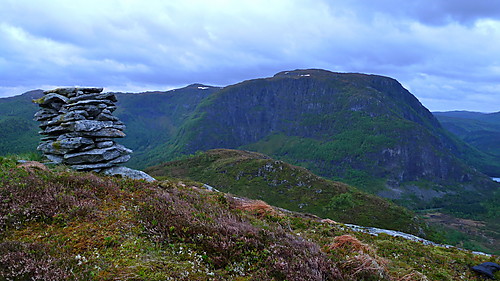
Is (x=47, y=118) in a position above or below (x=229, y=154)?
above

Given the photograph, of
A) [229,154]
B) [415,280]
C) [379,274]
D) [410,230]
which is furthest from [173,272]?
[229,154]

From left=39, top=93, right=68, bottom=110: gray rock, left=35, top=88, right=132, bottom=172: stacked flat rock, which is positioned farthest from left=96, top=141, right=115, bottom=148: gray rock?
left=39, top=93, right=68, bottom=110: gray rock

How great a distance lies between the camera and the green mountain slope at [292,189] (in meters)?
93.3

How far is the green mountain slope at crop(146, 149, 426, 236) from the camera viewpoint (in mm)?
93312

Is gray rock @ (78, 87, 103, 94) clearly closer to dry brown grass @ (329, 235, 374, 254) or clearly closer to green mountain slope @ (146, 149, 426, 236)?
dry brown grass @ (329, 235, 374, 254)

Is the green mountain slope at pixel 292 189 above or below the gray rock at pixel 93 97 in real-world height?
below

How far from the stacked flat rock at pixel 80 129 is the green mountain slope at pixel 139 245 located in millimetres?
9366

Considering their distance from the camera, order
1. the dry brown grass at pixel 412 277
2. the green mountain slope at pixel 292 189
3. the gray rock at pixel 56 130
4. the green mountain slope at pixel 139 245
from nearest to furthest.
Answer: the green mountain slope at pixel 139 245, the dry brown grass at pixel 412 277, the gray rock at pixel 56 130, the green mountain slope at pixel 292 189

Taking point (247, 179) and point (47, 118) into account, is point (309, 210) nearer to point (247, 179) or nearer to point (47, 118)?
point (247, 179)

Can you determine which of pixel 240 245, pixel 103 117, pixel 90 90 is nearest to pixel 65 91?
pixel 90 90

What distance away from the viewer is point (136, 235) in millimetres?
9422

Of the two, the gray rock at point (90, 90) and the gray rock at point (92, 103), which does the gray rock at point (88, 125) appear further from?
the gray rock at point (90, 90)

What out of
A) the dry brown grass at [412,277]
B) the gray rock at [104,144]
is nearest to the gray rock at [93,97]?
the gray rock at [104,144]

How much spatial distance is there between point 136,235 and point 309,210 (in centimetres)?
10127
